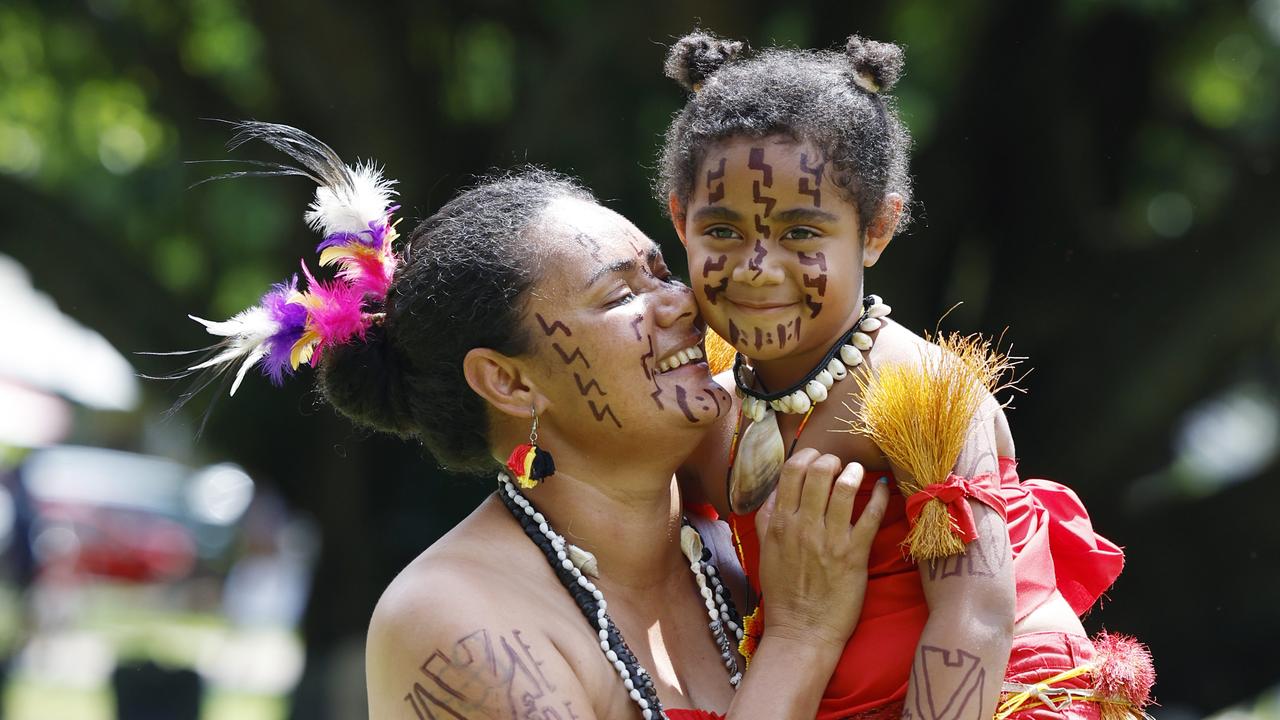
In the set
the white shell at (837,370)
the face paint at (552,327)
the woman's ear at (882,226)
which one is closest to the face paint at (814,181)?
the woman's ear at (882,226)

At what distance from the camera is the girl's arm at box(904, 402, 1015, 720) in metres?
2.57

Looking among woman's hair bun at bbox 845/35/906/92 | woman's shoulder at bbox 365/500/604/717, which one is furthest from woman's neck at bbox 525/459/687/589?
woman's hair bun at bbox 845/35/906/92

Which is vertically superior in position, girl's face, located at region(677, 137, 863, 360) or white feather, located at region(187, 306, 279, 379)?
white feather, located at region(187, 306, 279, 379)

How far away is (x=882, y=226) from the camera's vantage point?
3025mm

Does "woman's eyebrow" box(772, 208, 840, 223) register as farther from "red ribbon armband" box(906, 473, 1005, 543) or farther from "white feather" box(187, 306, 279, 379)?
"white feather" box(187, 306, 279, 379)

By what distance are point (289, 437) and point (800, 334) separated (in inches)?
244

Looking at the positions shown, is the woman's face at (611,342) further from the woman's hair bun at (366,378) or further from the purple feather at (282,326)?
the purple feather at (282,326)

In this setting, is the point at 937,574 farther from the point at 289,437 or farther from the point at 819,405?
the point at 289,437

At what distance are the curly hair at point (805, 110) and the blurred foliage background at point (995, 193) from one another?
10.7 feet

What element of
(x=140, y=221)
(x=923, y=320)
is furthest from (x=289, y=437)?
(x=923, y=320)

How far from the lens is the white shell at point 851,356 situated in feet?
9.55

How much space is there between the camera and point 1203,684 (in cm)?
716

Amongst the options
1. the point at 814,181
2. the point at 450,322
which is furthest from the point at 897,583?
the point at 450,322

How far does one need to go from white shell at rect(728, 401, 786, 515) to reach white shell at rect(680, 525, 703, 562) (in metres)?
0.24
